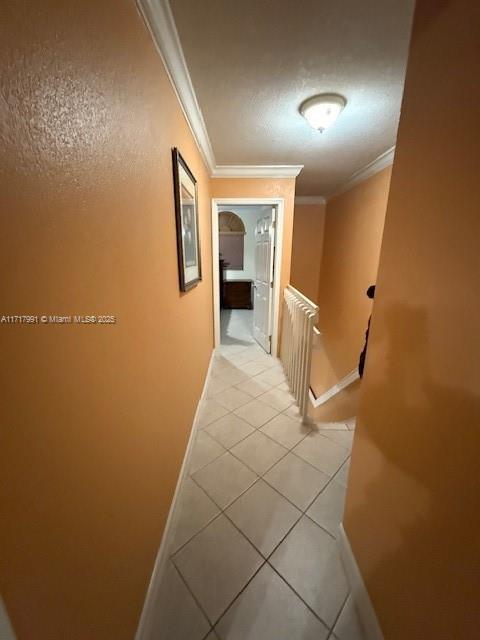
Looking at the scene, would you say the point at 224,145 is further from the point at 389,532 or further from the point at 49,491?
the point at 389,532

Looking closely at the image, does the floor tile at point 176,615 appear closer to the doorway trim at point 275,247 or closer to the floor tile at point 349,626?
the floor tile at point 349,626

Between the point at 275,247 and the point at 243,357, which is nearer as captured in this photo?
the point at 275,247

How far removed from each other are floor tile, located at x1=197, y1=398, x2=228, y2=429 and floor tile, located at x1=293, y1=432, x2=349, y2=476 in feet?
2.31

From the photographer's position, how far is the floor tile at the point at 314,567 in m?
0.95

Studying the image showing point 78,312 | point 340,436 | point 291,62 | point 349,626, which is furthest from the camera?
point 340,436

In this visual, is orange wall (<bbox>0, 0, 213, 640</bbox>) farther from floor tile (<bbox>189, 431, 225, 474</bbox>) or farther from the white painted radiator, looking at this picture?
the white painted radiator

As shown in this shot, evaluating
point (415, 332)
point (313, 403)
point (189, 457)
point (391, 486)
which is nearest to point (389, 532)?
point (391, 486)

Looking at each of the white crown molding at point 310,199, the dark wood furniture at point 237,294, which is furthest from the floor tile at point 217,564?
the dark wood furniture at point 237,294

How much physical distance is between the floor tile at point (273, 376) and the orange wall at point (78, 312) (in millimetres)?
1708

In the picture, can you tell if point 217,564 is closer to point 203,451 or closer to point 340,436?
point 203,451

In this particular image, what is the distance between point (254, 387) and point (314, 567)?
1482 mm

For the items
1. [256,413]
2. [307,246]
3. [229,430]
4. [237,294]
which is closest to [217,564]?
[229,430]

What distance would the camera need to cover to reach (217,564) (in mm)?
1063

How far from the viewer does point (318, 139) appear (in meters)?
1.94
